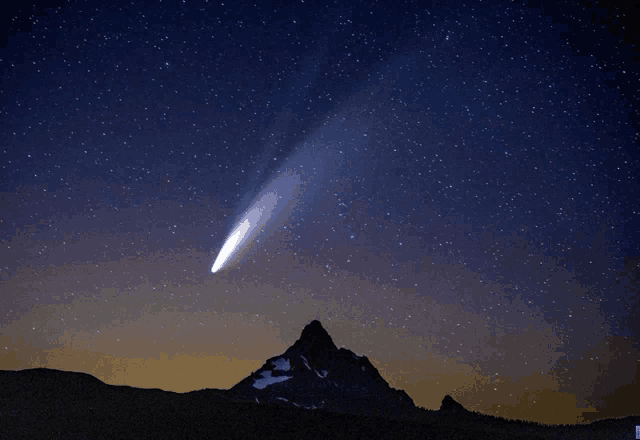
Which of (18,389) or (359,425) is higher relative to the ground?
(18,389)

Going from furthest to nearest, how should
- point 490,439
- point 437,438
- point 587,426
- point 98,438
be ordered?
point 587,426 → point 490,439 → point 437,438 → point 98,438

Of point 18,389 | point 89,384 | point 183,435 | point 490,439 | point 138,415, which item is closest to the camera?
point 183,435

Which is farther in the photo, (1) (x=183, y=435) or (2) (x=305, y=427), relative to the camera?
(2) (x=305, y=427)

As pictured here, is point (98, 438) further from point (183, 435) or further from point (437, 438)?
point (437, 438)

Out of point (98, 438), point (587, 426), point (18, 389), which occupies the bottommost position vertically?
point (587, 426)

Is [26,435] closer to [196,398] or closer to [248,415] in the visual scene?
[248,415]

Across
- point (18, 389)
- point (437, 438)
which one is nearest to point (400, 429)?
point (437, 438)

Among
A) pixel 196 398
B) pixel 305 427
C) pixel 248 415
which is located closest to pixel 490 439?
pixel 305 427

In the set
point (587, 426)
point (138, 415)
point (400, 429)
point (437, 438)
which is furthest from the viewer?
point (587, 426)

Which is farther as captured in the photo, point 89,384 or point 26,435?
point 89,384
